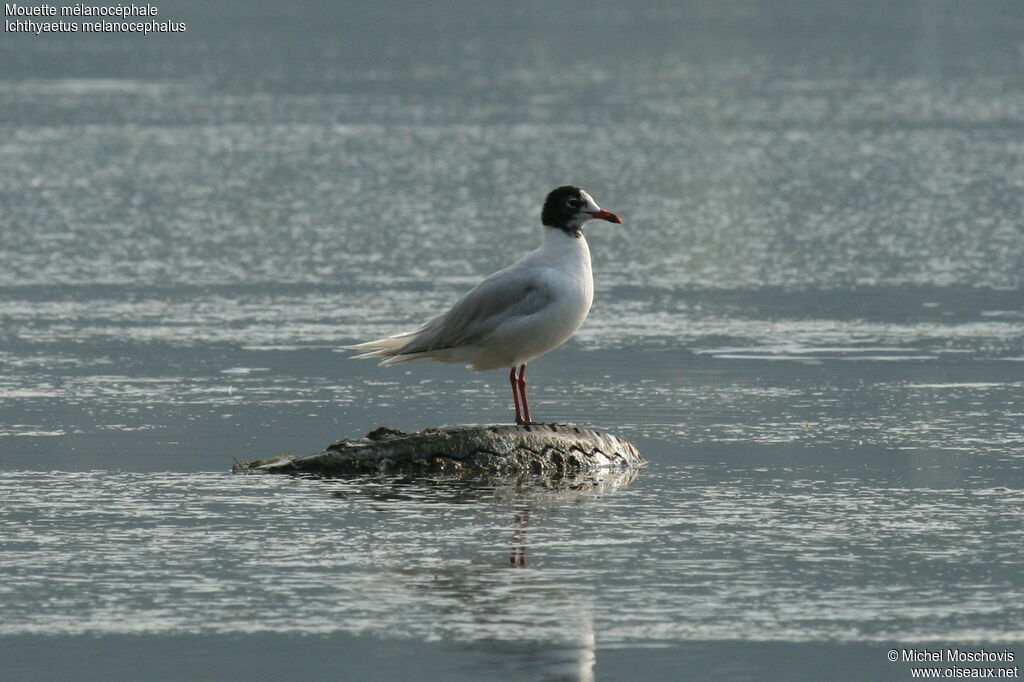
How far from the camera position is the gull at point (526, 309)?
12586mm

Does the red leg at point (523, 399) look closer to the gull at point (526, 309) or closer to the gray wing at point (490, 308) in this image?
the gull at point (526, 309)

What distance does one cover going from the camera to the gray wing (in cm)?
1262

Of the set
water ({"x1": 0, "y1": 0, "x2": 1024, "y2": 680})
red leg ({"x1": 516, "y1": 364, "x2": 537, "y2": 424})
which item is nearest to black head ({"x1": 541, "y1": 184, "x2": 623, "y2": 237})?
red leg ({"x1": 516, "y1": 364, "x2": 537, "y2": 424})

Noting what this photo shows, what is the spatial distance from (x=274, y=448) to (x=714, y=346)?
552cm

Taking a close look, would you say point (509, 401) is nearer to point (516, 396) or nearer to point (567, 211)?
point (516, 396)

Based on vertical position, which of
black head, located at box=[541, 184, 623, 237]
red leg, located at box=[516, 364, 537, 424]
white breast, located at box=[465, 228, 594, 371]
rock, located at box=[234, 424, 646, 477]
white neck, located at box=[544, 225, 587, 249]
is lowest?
rock, located at box=[234, 424, 646, 477]

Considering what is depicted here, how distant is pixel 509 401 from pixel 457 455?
2881mm

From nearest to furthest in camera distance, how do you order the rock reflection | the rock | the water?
the rock reflection, the water, the rock

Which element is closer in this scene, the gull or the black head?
the gull

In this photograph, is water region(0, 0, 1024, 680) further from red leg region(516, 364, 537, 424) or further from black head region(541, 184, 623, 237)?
black head region(541, 184, 623, 237)

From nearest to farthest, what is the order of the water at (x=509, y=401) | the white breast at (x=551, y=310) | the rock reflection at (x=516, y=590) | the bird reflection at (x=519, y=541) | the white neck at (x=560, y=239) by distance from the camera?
1. the rock reflection at (x=516, y=590)
2. the water at (x=509, y=401)
3. the bird reflection at (x=519, y=541)
4. the white breast at (x=551, y=310)
5. the white neck at (x=560, y=239)

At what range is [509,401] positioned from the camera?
1516 centimetres

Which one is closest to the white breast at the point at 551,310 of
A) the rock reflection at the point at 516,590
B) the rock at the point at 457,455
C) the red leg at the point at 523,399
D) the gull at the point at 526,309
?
the gull at the point at 526,309

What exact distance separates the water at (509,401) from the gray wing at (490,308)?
3.71 feet
